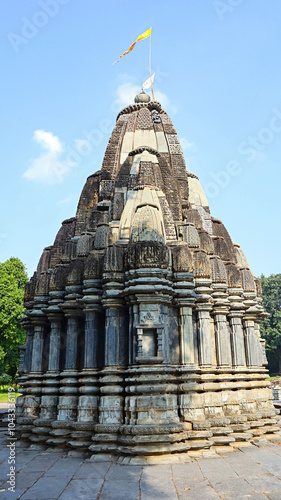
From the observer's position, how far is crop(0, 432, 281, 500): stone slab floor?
5250 millimetres

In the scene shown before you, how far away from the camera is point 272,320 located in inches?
2099

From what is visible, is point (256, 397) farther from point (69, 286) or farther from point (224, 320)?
point (69, 286)

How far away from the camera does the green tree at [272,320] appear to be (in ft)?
167

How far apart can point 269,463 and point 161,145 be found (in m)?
9.46

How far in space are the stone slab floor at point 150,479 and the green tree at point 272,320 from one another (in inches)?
1813

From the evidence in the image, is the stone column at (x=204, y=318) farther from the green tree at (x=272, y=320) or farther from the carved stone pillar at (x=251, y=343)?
the green tree at (x=272, y=320)

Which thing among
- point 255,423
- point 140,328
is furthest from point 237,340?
point 140,328

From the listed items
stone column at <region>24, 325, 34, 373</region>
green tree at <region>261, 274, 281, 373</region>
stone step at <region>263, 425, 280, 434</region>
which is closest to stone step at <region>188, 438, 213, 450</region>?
stone step at <region>263, 425, 280, 434</region>

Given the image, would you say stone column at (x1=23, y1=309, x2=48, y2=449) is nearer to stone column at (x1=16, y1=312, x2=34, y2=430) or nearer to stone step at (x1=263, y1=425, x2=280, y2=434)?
stone column at (x1=16, y1=312, x2=34, y2=430)

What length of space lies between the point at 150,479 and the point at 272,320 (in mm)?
51026

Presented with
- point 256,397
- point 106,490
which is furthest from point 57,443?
point 256,397

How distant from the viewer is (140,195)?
9523 millimetres

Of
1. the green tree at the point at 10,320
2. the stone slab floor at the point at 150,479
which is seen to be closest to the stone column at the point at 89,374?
the stone slab floor at the point at 150,479

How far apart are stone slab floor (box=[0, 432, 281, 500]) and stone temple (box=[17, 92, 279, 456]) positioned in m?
0.54
